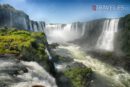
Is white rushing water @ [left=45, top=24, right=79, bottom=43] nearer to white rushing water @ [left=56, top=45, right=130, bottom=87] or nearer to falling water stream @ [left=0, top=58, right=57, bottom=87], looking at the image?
white rushing water @ [left=56, top=45, right=130, bottom=87]

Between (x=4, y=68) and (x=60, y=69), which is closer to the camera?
(x=4, y=68)

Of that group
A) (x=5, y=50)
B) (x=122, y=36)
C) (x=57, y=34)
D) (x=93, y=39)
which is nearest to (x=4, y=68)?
(x=5, y=50)

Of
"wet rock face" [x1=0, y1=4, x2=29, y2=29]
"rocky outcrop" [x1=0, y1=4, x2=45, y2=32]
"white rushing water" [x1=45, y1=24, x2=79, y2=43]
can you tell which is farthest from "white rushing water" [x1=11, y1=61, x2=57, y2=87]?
"white rushing water" [x1=45, y1=24, x2=79, y2=43]

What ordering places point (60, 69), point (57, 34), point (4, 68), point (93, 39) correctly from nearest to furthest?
point (4, 68), point (60, 69), point (93, 39), point (57, 34)

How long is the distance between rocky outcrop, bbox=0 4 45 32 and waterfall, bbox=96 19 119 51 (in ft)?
94.1

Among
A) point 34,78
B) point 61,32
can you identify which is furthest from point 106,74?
point 61,32

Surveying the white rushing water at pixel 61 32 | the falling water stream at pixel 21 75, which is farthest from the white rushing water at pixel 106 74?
the white rushing water at pixel 61 32

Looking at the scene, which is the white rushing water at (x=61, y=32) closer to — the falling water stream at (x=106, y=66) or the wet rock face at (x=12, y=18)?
the wet rock face at (x=12, y=18)

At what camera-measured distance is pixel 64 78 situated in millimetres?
41406

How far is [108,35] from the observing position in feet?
307

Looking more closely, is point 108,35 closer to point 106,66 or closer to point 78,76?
point 106,66

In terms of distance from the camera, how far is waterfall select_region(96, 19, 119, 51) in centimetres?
9012

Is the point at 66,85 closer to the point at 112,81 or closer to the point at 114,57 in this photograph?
the point at 112,81

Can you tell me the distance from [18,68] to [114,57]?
48.1 m
